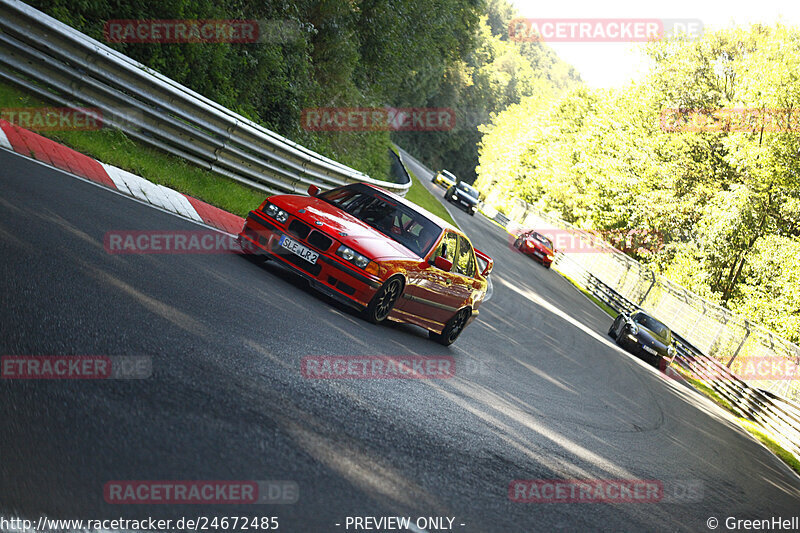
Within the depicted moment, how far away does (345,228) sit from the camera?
336 inches

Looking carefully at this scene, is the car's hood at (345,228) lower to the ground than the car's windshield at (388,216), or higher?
lower

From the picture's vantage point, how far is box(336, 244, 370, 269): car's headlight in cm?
806

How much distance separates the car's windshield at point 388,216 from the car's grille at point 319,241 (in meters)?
1.15

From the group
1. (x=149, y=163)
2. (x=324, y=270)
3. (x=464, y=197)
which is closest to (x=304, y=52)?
(x=149, y=163)

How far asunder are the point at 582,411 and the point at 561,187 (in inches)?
2077

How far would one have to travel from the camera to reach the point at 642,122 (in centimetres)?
4297

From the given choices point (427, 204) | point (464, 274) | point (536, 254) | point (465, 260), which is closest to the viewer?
point (464, 274)

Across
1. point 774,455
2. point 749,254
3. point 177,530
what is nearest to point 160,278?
point 177,530

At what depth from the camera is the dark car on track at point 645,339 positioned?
2141cm

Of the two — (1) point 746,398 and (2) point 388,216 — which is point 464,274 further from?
(1) point 746,398

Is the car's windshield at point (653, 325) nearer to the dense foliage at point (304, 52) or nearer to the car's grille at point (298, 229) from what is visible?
the dense foliage at point (304, 52)

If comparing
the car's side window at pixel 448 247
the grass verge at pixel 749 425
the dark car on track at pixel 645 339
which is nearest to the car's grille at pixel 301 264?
the car's side window at pixel 448 247

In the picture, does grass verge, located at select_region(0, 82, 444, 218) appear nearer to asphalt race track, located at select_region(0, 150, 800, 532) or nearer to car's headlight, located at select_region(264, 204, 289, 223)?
asphalt race track, located at select_region(0, 150, 800, 532)

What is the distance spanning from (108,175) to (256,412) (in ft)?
19.9
